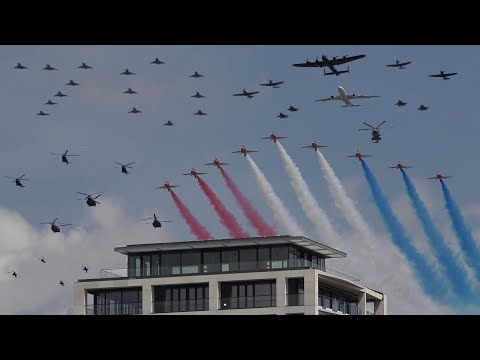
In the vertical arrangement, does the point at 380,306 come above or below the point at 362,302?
above

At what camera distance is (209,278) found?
6668 inches

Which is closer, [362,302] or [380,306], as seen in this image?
[362,302]

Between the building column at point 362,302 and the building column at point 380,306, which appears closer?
the building column at point 362,302

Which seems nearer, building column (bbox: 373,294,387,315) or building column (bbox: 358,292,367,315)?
building column (bbox: 358,292,367,315)
